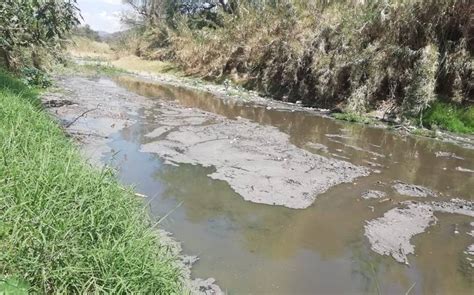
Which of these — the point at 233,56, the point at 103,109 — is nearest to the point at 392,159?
the point at 103,109

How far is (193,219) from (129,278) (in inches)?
102

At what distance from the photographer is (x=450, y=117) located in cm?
1409

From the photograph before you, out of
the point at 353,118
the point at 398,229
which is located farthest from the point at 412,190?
the point at 353,118

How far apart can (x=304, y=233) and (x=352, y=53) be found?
1271 centimetres

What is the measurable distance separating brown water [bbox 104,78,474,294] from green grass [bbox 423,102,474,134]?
421 cm

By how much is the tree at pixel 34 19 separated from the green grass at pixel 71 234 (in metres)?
4.73

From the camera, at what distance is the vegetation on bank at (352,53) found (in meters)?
14.8

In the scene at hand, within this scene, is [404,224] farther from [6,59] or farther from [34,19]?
[6,59]

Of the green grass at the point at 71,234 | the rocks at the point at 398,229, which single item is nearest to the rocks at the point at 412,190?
the rocks at the point at 398,229

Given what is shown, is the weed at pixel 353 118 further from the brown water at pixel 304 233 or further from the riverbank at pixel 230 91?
the brown water at pixel 304 233

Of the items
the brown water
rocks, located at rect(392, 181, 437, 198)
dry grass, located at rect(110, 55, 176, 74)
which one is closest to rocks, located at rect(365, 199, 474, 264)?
the brown water

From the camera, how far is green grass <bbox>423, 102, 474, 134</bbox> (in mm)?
13773

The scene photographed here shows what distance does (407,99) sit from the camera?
1484 cm

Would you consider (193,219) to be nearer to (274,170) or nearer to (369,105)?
(274,170)
